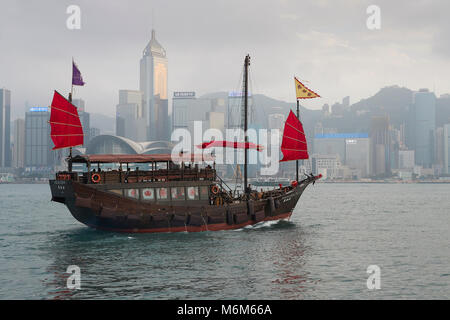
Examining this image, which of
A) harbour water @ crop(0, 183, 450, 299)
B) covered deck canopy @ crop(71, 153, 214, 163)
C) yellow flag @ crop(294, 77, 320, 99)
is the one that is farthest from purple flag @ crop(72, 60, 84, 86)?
yellow flag @ crop(294, 77, 320, 99)

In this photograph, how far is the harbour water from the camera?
1869 centimetres

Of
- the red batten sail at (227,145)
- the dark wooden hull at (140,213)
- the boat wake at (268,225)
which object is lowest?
the boat wake at (268,225)

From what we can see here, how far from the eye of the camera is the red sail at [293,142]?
38.9 metres

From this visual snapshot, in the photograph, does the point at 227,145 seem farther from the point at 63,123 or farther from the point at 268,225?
the point at 63,123

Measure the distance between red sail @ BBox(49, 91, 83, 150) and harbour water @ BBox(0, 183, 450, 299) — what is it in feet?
21.6

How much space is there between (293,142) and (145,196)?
46.1 feet

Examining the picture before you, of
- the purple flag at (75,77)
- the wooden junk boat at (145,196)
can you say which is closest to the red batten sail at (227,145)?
the wooden junk boat at (145,196)

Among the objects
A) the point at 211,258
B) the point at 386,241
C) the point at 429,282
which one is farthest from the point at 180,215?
the point at 429,282

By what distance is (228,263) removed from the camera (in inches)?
929

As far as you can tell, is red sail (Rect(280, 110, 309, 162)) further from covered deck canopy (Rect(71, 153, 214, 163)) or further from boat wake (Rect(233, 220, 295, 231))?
covered deck canopy (Rect(71, 153, 214, 163))

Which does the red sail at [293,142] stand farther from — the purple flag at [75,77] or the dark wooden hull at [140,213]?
the purple flag at [75,77]

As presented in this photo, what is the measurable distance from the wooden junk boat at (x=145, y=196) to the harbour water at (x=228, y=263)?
39.7 inches
